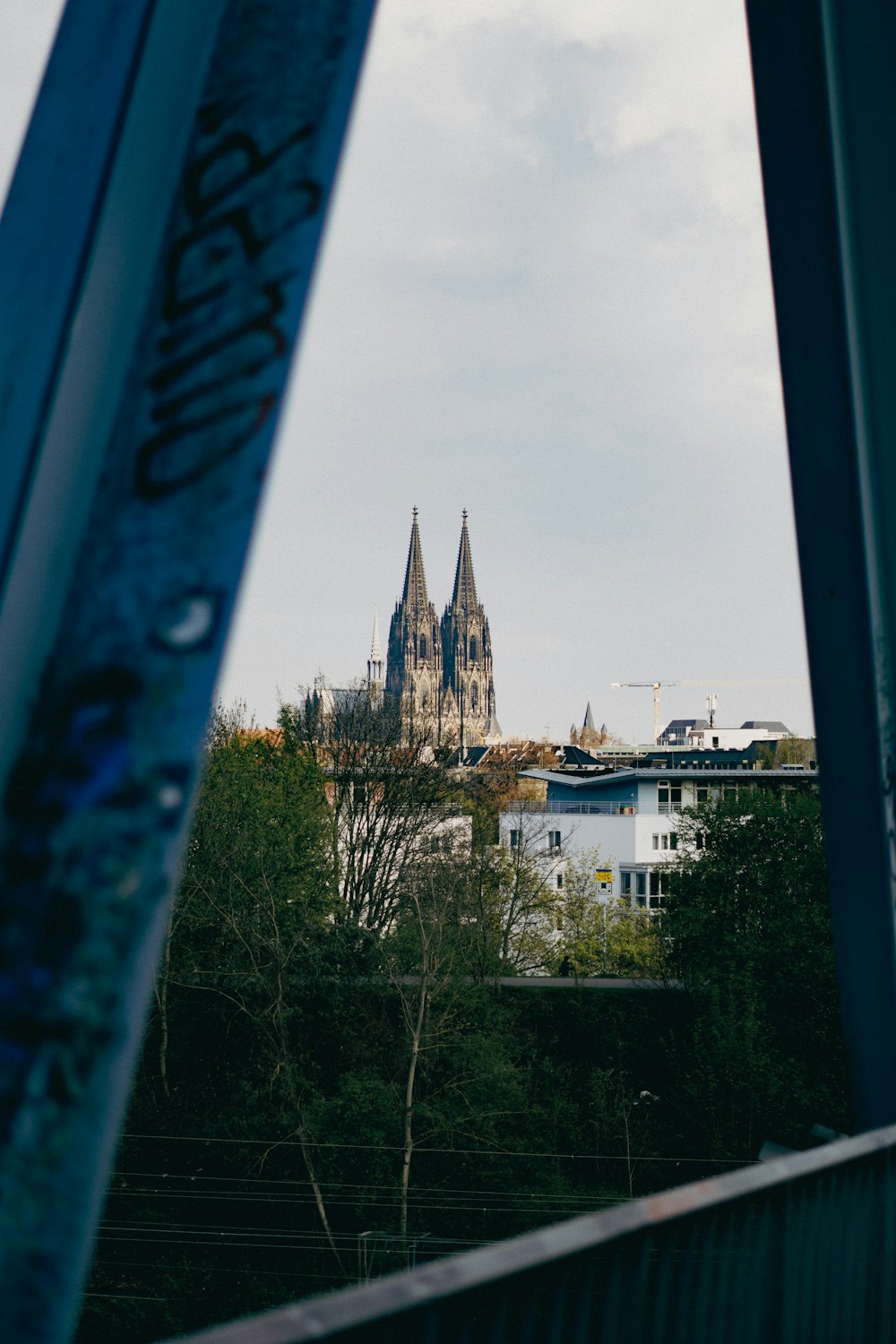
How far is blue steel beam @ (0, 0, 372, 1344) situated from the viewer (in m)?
1.11

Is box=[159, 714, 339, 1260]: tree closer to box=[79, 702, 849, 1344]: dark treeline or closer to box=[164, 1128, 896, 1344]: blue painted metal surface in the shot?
box=[79, 702, 849, 1344]: dark treeline

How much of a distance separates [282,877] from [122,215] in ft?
95.2

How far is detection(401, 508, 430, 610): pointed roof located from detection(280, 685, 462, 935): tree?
63.4m

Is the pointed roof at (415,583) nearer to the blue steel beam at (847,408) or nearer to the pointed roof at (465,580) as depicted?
the pointed roof at (465,580)

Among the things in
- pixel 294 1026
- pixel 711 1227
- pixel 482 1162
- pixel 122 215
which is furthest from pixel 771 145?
pixel 294 1026

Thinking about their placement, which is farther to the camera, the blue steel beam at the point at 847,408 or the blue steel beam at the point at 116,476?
the blue steel beam at the point at 847,408

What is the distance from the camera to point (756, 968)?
2900cm

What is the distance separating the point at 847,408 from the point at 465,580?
10186 centimetres

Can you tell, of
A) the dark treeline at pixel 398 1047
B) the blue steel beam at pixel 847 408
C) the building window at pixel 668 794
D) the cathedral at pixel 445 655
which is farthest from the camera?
the cathedral at pixel 445 655

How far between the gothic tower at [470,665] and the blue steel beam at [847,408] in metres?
94.5

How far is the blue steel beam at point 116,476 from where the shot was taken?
43.6 inches

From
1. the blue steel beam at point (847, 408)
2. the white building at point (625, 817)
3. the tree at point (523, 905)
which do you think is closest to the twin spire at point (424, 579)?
the white building at point (625, 817)

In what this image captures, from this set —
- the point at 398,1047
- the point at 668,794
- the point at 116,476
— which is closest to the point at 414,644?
the point at 668,794

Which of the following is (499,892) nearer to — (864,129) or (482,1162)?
(482,1162)
